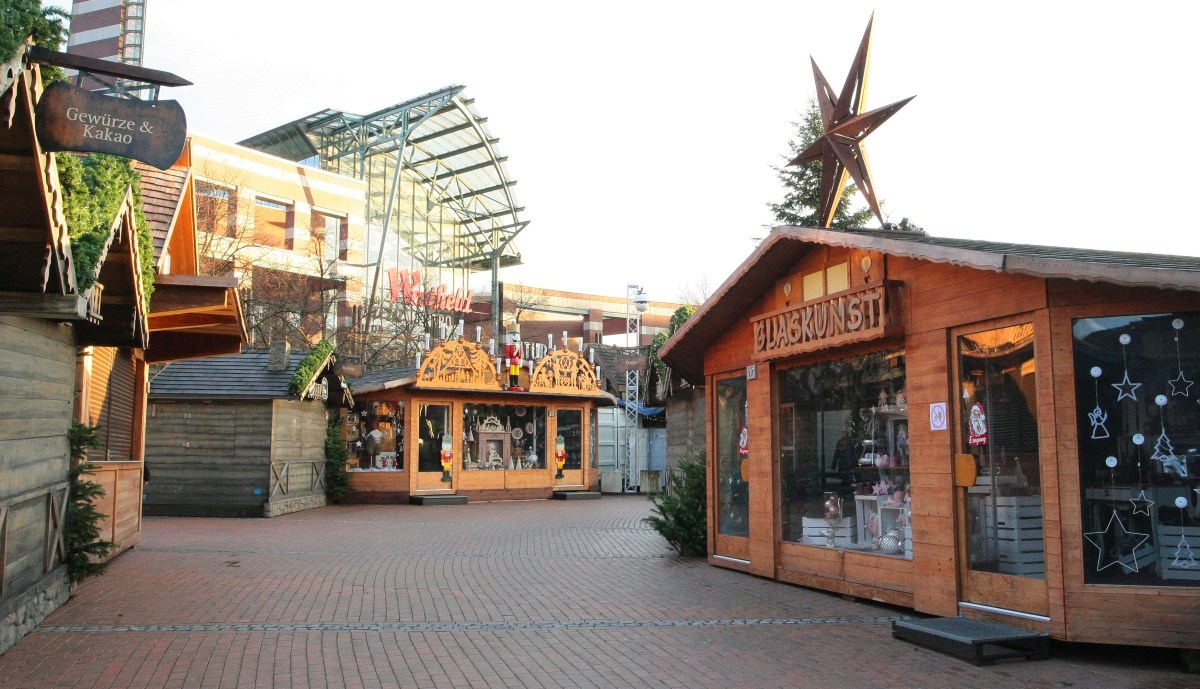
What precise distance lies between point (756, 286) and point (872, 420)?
2.52m

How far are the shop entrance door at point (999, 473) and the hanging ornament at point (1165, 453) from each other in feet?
2.77

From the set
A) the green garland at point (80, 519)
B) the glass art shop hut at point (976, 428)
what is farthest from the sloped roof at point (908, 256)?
the green garland at point (80, 519)

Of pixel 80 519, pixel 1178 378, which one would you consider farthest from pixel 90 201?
pixel 1178 378

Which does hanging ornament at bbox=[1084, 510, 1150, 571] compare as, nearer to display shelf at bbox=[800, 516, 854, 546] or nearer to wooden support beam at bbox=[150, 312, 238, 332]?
display shelf at bbox=[800, 516, 854, 546]

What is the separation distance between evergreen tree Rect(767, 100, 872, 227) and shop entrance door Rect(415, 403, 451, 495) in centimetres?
1033

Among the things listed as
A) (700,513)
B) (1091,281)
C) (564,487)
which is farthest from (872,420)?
(564,487)

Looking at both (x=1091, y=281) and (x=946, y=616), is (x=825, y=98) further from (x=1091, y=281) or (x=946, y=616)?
(x=946, y=616)

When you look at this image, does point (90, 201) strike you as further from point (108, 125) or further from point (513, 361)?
point (513, 361)

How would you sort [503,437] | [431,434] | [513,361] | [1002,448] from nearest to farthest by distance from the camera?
[1002,448] → [431,434] → [513,361] → [503,437]

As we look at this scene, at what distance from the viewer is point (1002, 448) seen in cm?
796

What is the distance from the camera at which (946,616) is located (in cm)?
834

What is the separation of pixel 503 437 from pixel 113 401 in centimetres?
1485

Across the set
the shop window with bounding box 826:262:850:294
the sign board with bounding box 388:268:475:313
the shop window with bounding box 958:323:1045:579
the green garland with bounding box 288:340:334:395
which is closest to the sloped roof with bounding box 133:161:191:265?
the green garland with bounding box 288:340:334:395

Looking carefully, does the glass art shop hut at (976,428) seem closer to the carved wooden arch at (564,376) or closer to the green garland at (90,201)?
the green garland at (90,201)
